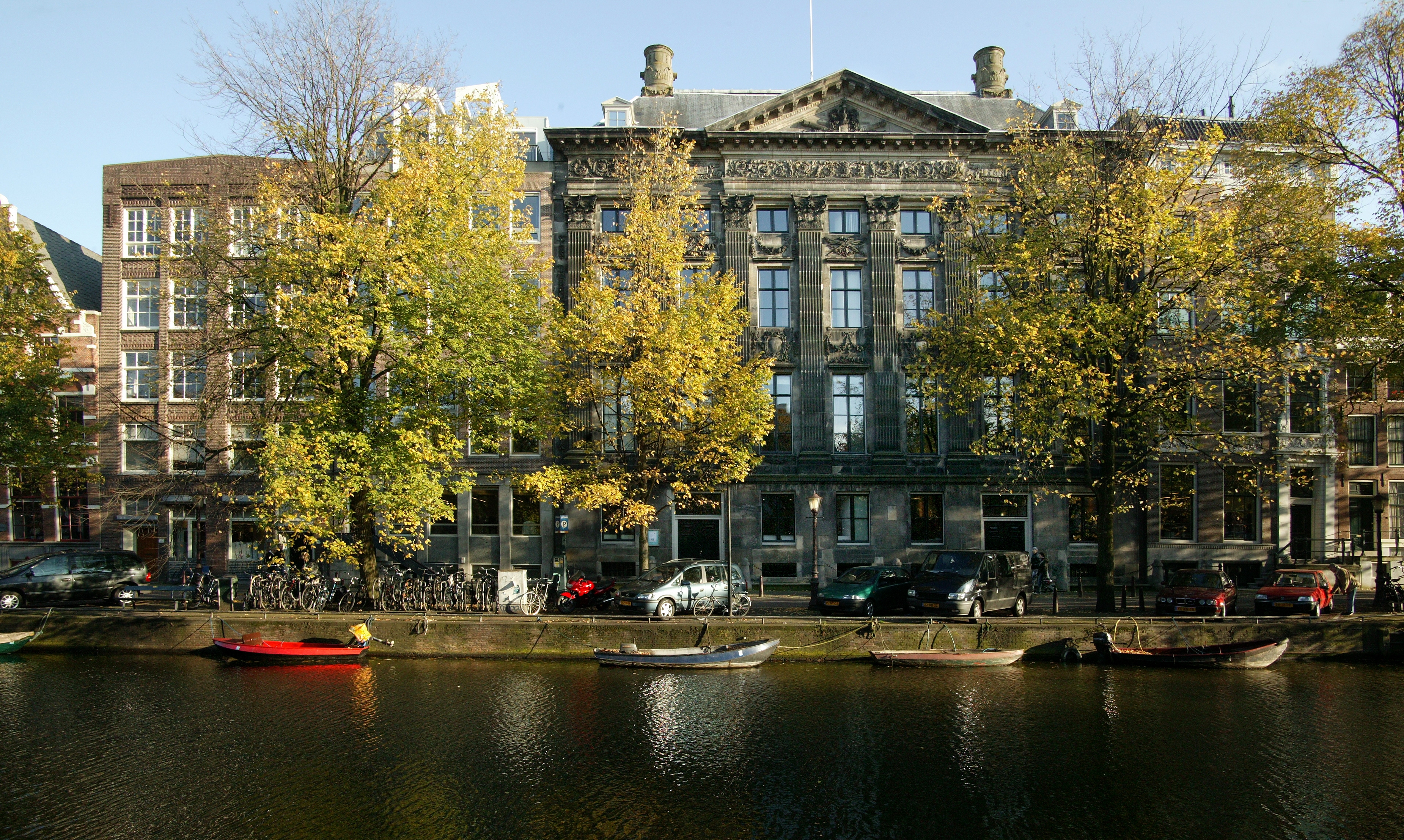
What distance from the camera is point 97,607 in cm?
2564

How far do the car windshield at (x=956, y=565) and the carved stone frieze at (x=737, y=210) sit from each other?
52.4 ft

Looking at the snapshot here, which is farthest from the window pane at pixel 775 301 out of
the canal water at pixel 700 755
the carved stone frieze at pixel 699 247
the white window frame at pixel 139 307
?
the white window frame at pixel 139 307

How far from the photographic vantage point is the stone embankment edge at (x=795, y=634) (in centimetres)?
2052

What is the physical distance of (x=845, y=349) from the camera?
33.6 meters

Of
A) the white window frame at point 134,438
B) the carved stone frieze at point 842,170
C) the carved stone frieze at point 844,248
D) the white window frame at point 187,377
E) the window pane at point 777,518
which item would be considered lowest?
the window pane at point 777,518

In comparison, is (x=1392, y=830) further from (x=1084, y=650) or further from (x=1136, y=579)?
(x=1136, y=579)

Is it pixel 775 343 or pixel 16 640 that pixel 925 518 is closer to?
pixel 775 343

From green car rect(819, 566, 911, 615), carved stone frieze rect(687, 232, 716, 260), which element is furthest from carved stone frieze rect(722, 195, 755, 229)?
green car rect(819, 566, 911, 615)

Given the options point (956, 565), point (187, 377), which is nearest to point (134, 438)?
point (187, 377)

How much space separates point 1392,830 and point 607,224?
29838 millimetres

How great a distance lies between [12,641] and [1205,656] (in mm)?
29524

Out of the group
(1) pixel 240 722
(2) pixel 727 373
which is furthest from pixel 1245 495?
(1) pixel 240 722

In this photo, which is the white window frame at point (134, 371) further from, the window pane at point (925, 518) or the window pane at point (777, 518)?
the window pane at point (925, 518)

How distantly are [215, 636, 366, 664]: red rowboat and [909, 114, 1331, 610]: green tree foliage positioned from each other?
56.8 feet
